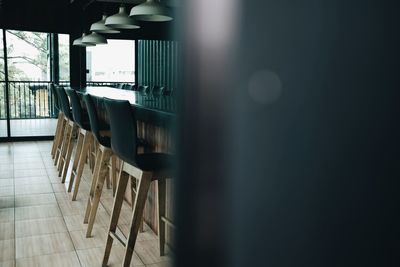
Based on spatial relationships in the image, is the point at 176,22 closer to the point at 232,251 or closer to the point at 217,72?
the point at 217,72

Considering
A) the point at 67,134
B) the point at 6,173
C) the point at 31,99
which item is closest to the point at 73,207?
the point at 67,134

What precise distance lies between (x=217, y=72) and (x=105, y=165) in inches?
106

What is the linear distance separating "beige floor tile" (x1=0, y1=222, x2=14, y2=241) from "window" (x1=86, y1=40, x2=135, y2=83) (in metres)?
5.02

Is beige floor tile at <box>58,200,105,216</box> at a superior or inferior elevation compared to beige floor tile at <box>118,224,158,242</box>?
superior

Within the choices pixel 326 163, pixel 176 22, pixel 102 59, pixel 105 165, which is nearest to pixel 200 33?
pixel 176 22

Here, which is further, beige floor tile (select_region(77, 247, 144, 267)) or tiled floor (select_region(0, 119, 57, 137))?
tiled floor (select_region(0, 119, 57, 137))

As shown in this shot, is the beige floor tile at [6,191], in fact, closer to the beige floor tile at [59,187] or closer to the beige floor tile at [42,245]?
the beige floor tile at [59,187]

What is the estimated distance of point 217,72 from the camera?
38cm

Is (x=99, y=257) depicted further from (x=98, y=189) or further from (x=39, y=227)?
(x=39, y=227)

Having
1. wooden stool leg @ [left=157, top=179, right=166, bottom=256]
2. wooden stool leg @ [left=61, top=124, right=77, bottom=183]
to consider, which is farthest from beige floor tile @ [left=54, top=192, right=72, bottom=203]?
wooden stool leg @ [left=157, top=179, right=166, bottom=256]

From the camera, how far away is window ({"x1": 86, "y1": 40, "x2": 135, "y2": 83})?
26.4 feet

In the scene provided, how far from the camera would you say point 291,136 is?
0.37 meters

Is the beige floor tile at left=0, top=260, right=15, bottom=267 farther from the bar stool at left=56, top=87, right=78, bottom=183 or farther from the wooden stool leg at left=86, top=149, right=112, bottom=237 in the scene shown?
the bar stool at left=56, top=87, right=78, bottom=183

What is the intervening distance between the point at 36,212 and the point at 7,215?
22cm
